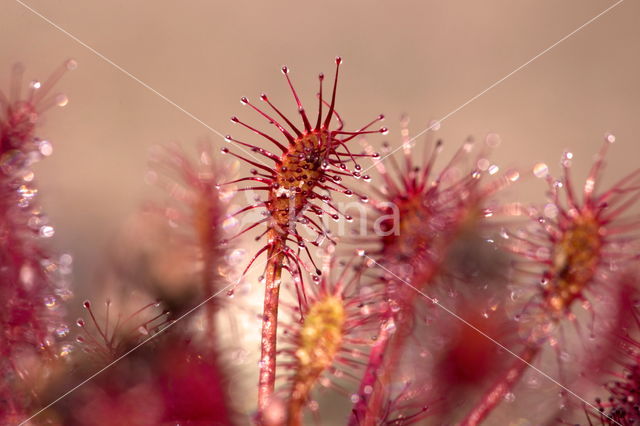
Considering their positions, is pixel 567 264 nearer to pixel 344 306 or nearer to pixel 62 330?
pixel 344 306

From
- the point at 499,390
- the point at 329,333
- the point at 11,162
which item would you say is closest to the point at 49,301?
the point at 11,162

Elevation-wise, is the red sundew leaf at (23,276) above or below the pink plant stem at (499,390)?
above

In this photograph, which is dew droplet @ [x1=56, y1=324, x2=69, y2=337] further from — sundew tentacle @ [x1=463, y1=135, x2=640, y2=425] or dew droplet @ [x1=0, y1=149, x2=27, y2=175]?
sundew tentacle @ [x1=463, y1=135, x2=640, y2=425]

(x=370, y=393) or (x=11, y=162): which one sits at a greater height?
→ (x=11, y=162)

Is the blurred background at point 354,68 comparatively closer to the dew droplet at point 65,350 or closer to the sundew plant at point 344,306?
the sundew plant at point 344,306

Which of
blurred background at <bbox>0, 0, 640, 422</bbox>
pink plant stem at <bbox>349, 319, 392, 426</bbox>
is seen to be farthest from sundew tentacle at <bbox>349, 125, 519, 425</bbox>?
blurred background at <bbox>0, 0, 640, 422</bbox>

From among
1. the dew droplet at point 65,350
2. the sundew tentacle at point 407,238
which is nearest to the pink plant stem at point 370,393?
the sundew tentacle at point 407,238

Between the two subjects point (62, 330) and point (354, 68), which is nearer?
point (62, 330)

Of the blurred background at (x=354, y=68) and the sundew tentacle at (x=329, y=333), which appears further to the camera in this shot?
the blurred background at (x=354, y=68)
